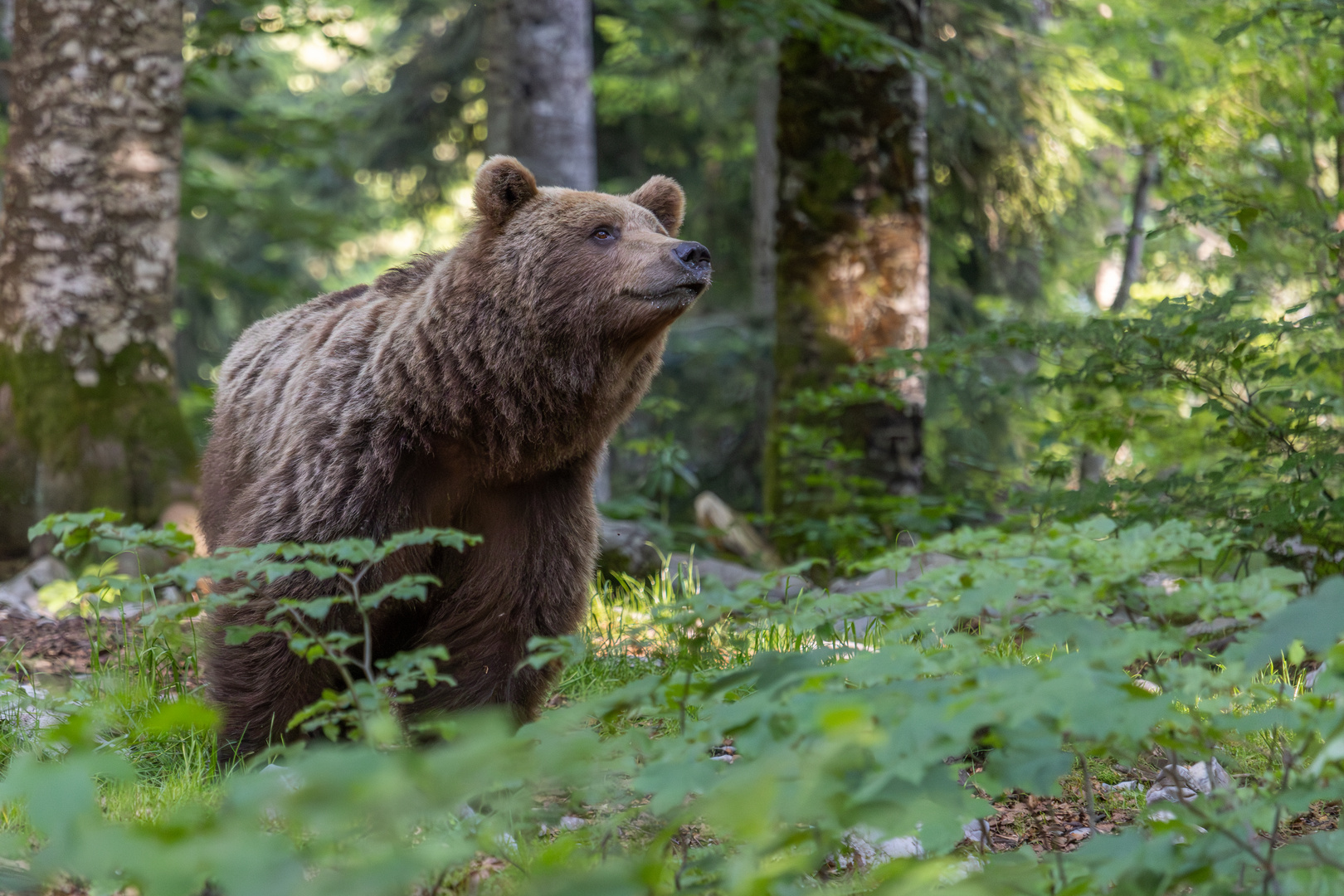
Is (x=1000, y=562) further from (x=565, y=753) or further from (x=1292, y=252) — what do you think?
(x=1292, y=252)

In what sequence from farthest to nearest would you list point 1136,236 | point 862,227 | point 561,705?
point 1136,236, point 862,227, point 561,705

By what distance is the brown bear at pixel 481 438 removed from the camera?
323 centimetres

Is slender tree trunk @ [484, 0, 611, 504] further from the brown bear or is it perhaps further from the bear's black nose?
the bear's black nose

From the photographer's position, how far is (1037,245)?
435 inches

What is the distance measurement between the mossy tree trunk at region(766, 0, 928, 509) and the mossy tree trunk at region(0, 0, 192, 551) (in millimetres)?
3966

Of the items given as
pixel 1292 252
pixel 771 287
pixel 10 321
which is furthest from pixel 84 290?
pixel 1292 252

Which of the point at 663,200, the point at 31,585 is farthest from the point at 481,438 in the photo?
the point at 31,585

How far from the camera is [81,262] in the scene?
568 centimetres

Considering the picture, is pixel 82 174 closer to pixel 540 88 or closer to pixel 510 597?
pixel 540 88

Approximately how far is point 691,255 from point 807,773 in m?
2.27

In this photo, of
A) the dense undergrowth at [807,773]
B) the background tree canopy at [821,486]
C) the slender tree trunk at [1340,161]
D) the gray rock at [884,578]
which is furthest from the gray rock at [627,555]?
the slender tree trunk at [1340,161]

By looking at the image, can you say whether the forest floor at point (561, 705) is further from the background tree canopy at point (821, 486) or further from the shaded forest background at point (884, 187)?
the shaded forest background at point (884, 187)

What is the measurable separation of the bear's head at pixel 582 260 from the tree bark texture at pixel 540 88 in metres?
3.87

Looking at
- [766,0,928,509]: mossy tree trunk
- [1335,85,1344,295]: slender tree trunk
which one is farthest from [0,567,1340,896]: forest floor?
[1335,85,1344,295]: slender tree trunk
